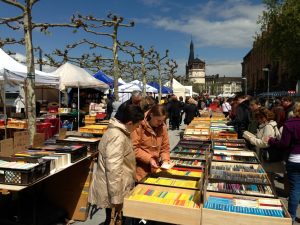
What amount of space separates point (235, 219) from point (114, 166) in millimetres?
1069

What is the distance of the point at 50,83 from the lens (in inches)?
374

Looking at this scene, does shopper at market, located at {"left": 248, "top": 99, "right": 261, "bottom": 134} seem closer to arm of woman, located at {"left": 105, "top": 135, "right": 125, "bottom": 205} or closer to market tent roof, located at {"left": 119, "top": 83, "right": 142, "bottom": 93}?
arm of woman, located at {"left": 105, "top": 135, "right": 125, "bottom": 205}

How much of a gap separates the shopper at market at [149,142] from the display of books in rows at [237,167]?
0.63 meters

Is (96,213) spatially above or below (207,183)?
A: below

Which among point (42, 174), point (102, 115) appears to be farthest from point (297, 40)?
point (42, 174)

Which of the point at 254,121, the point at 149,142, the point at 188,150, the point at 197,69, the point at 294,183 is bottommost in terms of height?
the point at 294,183

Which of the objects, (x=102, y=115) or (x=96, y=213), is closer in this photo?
(x=96, y=213)

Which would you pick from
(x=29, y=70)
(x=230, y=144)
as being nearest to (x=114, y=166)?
(x=230, y=144)

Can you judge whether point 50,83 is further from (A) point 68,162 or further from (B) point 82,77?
(A) point 68,162

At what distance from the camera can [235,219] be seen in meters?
2.53

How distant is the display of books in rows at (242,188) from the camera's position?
9.99 ft

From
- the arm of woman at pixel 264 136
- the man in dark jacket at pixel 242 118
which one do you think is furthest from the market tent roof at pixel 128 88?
the arm of woman at pixel 264 136

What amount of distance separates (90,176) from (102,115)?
935 centimetres

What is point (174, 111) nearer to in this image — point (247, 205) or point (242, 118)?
point (242, 118)
